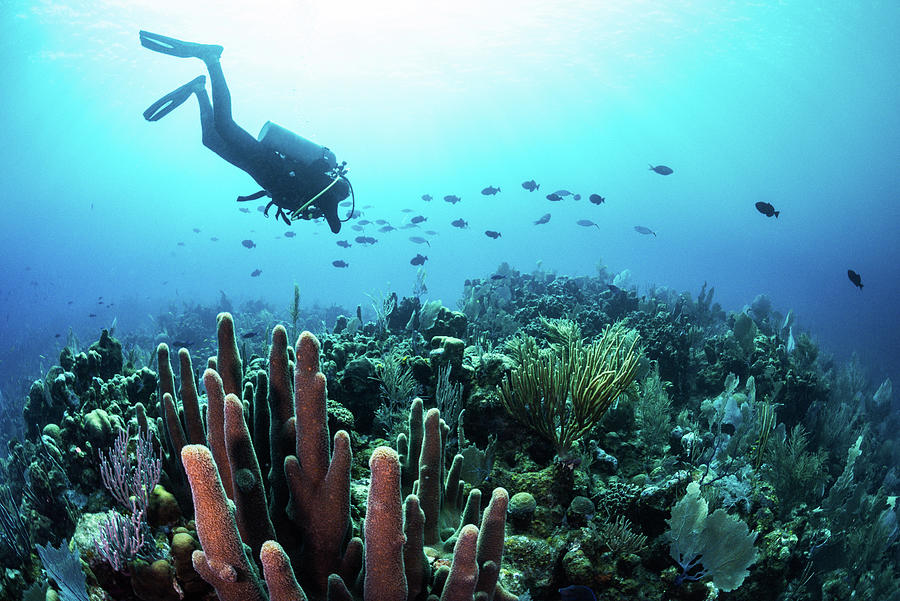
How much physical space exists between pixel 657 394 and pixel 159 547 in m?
6.19

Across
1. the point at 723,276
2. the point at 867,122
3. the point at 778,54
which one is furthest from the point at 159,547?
the point at 723,276

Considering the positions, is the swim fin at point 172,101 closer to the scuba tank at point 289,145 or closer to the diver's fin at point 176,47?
the diver's fin at point 176,47

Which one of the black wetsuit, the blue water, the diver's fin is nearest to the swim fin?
the black wetsuit

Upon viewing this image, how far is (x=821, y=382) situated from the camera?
8.66 metres

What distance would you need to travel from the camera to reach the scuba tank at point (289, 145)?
8336 mm

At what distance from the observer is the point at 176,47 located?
852 centimetres

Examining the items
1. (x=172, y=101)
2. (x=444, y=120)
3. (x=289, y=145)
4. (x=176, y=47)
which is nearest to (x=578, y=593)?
(x=289, y=145)

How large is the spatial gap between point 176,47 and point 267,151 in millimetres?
2851

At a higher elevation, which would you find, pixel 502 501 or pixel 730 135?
pixel 502 501

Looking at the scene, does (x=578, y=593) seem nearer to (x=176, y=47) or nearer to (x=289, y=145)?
(x=289, y=145)

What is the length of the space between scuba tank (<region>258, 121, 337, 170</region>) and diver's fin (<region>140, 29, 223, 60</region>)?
6.12 ft

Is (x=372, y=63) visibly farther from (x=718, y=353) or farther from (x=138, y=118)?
(x=718, y=353)

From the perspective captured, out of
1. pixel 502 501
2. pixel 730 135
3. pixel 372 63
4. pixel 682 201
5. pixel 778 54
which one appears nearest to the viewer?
pixel 502 501

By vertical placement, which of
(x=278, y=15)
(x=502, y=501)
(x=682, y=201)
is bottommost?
(x=682, y=201)
